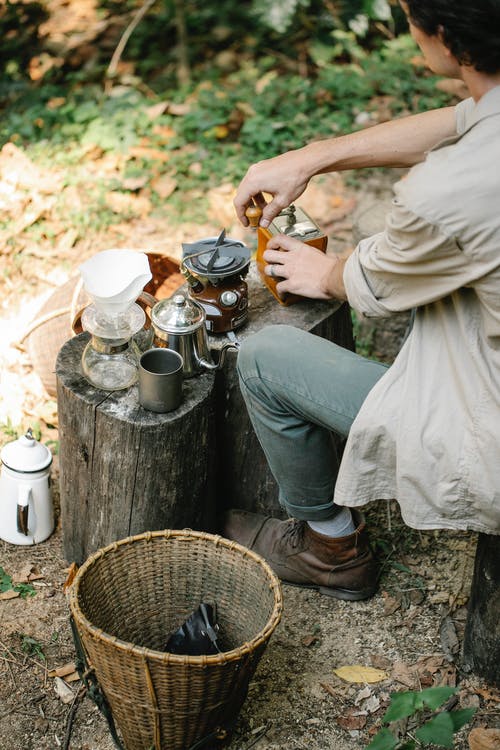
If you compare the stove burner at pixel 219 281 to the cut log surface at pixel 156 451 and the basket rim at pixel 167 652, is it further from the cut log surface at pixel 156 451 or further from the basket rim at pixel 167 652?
the basket rim at pixel 167 652

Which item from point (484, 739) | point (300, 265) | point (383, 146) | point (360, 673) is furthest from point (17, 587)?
point (383, 146)

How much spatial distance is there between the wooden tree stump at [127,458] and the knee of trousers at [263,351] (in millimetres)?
203

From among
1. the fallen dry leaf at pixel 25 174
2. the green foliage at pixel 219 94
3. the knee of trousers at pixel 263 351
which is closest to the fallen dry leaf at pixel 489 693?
the knee of trousers at pixel 263 351

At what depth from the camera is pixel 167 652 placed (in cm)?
223

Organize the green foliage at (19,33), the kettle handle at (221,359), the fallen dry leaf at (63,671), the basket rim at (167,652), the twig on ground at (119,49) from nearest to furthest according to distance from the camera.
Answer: the basket rim at (167,652) < the fallen dry leaf at (63,671) < the kettle handle at (221,359) < the twig on ground at (119,49) < the green foliage at (19,33)

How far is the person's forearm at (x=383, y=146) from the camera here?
9.14 feet

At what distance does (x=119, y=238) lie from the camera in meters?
4.70

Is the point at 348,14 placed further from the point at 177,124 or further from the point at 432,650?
the point at 432,650

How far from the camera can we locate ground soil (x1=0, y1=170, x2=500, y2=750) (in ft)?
7.97

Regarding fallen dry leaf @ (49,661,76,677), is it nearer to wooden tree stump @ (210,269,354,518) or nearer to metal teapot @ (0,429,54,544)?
metal teapot @ (0,429,54,544)

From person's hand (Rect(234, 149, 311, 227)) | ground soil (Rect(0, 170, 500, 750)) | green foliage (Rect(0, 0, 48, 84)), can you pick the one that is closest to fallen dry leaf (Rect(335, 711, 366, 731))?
ground soil (Rect(0, 170, 500, 750))

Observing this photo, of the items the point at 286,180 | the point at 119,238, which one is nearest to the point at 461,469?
the point at 286,180

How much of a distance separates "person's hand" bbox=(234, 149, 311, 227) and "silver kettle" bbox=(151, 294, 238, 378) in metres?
0.42

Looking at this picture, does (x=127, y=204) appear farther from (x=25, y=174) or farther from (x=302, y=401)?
(x=302, y=401)
